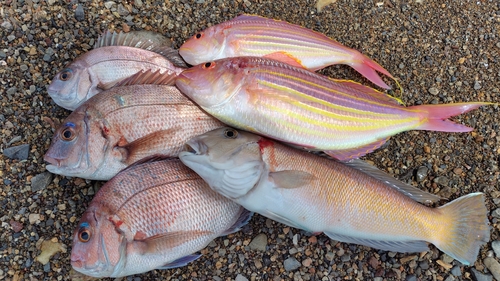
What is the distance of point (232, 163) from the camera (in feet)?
7.20

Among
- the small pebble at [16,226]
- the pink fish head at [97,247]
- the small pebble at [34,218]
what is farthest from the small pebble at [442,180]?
the small pebble at [16,226]

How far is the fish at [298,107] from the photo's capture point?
2326mm

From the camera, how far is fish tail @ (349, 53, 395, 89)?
9.51ft

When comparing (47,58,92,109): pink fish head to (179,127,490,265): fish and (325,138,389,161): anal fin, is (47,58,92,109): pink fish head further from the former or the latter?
(325,138,389,161): anal fin

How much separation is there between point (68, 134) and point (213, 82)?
91cm

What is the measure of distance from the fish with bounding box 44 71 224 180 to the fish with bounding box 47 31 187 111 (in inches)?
7.4

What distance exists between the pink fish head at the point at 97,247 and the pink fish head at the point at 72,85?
917mm

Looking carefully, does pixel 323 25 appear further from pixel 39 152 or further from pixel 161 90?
pixel 39 152

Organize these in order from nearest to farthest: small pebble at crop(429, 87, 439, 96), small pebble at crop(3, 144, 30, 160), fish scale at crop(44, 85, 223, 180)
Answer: fish scale at crop(44, 85, 223, 180)
small pebble at crop(3, 144, 30, 160)
small pebble at crop(429, 87, 439, 96)

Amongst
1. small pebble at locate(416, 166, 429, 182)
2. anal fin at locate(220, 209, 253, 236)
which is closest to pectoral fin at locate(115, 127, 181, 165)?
anal fin at locate(220, 209, 253, 236)

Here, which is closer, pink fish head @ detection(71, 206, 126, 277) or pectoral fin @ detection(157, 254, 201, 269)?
pink fish head @ detection(71, 206, 126, 277)

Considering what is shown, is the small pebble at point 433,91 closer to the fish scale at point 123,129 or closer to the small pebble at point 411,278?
the small pebble at point 411,278

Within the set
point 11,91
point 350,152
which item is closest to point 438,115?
point 350,152

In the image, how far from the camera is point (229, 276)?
2551 mm
